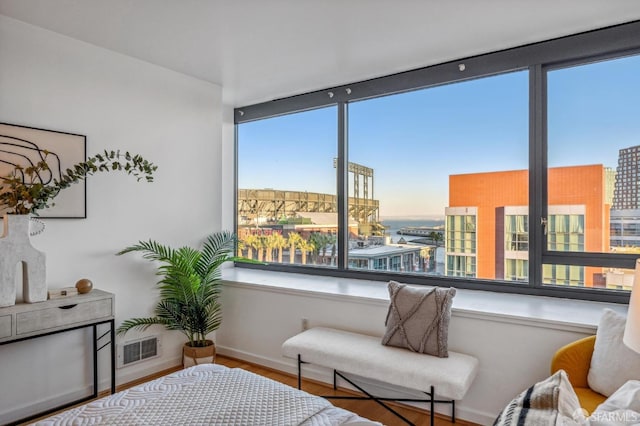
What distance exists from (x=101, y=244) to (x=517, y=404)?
2927 mm

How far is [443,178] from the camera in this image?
3336 millimetres

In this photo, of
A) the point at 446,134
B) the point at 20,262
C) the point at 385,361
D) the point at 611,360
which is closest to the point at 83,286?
the point at 20,262

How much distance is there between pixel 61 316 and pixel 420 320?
2.18 m

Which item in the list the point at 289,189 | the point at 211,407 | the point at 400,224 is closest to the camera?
the point at 211,407

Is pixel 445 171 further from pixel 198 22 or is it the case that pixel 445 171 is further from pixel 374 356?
pixel 198 22

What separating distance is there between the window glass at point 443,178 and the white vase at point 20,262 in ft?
7.86

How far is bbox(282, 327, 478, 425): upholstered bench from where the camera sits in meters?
2.21

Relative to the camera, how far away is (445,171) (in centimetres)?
333

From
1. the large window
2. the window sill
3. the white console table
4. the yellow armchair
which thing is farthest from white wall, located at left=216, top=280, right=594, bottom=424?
the white console table

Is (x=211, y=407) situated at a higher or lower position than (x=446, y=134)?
lower

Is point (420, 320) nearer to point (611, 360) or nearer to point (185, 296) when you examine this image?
point (611, 360)

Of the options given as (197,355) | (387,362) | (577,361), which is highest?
(577,361)

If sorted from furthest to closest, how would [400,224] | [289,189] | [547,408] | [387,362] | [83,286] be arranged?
[289,189], [400,224], [83,286], [387,362], [547,408]

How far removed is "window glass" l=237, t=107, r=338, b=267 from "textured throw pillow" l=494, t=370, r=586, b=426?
2.78m
